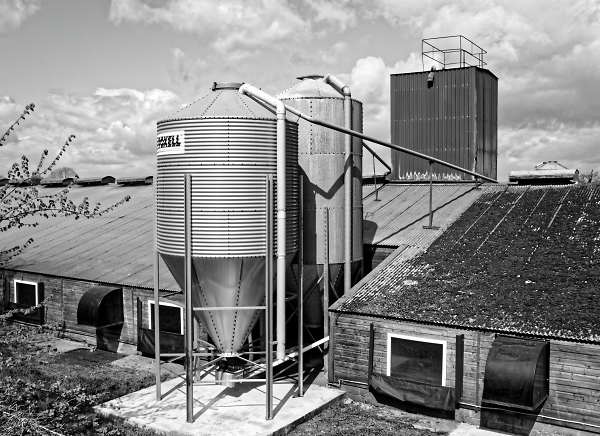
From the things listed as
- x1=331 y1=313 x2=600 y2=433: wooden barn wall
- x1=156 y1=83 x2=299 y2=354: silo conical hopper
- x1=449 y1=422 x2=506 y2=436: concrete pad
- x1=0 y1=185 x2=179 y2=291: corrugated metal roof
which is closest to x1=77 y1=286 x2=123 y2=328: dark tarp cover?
x1=0 y1=185 x2=179 y2=291: corrugated metal roof

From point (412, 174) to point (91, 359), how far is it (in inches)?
841

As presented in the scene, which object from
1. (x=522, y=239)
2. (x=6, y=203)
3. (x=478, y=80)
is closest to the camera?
(x=6, y=203)

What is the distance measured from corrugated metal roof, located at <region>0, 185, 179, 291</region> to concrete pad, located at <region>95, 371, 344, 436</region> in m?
6.11

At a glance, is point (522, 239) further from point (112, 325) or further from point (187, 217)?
point (112, 325)

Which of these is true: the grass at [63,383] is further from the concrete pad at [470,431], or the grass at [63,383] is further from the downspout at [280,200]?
Answer: the concrete pad at [470,431]


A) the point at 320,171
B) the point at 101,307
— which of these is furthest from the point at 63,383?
the point at 320,171

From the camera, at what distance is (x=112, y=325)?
27.5 metres

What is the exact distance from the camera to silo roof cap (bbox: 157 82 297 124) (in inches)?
688

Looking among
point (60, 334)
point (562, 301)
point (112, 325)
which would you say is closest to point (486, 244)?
point (562, 301)

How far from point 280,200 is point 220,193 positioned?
1872mm

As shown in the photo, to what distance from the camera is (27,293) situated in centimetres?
3216

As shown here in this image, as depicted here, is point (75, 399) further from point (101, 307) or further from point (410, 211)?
point (410, 211)

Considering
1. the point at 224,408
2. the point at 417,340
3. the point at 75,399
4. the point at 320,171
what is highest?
the point at 320,171

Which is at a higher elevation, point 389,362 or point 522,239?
point 522,239
